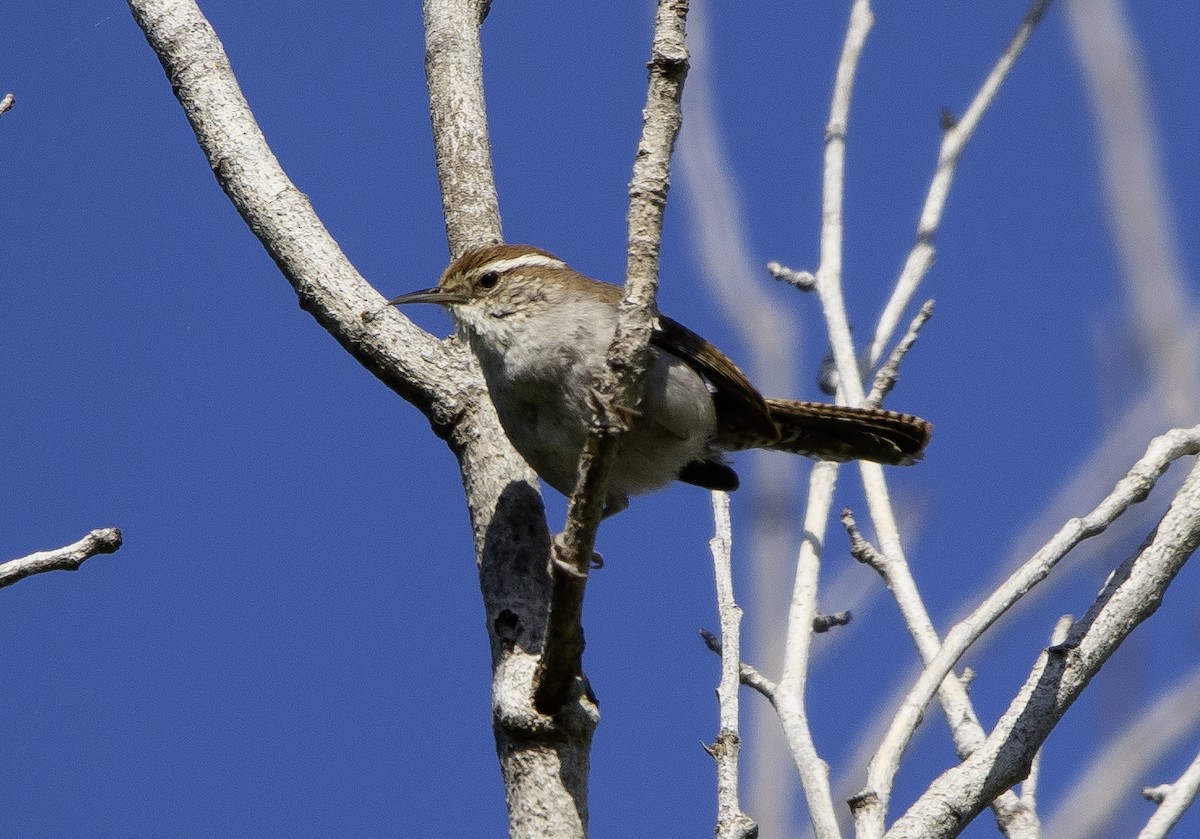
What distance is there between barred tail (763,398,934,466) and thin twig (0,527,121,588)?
2849 mm

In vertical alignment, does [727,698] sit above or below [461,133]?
below

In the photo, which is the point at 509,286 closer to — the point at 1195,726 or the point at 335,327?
the point at 335,327

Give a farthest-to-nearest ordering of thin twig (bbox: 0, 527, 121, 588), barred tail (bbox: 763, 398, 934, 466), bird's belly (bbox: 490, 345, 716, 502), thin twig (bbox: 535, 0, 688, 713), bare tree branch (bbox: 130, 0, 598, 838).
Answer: barred tail (bbox: 763, 398, 934, 466) → bird's belly (bbox: 490, 345, 716, 502) → bare tree branch (bbox: 130, 0, 598, 838) → thin twig (bbox: 535, 0, 688, 713) → thin twig (bbox: 0, 527, 121, 588)

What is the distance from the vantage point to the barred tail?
5090 millimetres

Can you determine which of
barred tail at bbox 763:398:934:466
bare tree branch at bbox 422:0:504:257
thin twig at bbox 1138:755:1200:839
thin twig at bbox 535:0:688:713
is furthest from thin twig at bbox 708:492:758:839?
bare tree branch at bbox 422:0:504:257

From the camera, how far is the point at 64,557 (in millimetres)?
2777

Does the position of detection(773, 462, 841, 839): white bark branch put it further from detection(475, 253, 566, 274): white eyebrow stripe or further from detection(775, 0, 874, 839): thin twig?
detection(475, 253, 566, 274): white eyebrow stripe

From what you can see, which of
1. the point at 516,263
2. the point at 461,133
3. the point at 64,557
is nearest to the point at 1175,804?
the point at 64,557

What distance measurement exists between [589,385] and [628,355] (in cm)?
90

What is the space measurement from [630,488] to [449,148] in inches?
55.1

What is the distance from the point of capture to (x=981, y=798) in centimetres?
307

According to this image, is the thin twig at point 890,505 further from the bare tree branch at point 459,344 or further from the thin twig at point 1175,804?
the bare tree branch at point 459,344

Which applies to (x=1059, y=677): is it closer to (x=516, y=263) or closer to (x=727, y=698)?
(x=727, y=698)

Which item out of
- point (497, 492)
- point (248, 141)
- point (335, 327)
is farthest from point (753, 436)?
point (248, 141)
